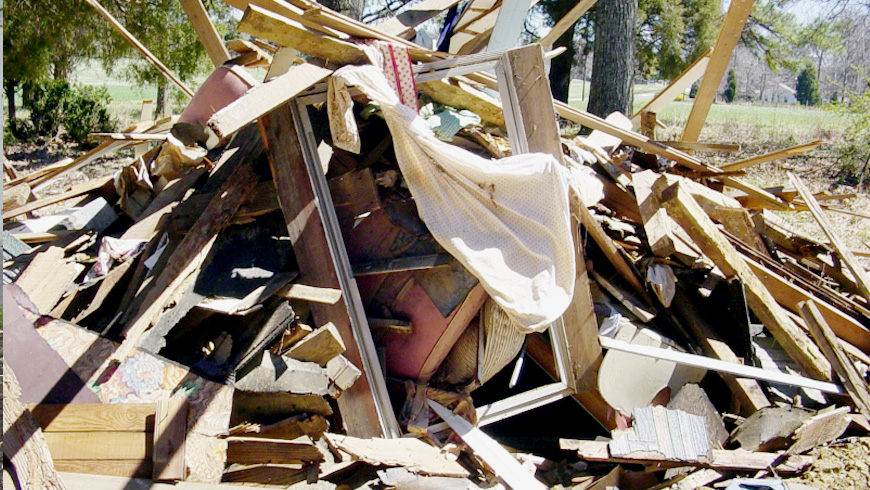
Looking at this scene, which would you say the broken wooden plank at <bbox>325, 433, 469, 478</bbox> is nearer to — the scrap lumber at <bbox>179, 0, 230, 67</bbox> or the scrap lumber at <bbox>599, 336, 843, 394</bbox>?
the scrap lumber at <bbox>599, 336, 843, 394</bbox>

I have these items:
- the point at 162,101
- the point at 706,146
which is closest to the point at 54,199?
the point at 706,146

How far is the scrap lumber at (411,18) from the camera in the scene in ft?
14.7

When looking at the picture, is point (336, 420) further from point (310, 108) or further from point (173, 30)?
point (173, 30)

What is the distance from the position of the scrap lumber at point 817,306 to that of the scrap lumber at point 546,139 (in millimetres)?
1392

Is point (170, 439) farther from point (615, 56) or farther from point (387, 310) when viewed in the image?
point (615, 56)

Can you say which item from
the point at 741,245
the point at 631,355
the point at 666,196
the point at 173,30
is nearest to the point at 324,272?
the point at 631,355

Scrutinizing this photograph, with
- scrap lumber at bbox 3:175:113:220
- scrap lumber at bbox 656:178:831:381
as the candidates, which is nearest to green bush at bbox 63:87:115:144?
scrap lumber at bbox 3:175:113:220

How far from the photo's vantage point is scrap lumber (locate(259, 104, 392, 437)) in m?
3.44

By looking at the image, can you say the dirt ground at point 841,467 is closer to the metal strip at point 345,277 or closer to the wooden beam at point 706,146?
the metal strip at point 345,277

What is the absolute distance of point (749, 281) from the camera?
13.0 feet

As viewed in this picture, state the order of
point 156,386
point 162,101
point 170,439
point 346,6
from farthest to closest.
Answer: point 162,101, point 346,6, point 156,386, point 170,439

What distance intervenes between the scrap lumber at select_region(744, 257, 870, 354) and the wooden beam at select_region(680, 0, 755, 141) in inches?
73.0

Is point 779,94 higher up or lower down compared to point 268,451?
higher up

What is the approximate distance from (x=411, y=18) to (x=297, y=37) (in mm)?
1732
